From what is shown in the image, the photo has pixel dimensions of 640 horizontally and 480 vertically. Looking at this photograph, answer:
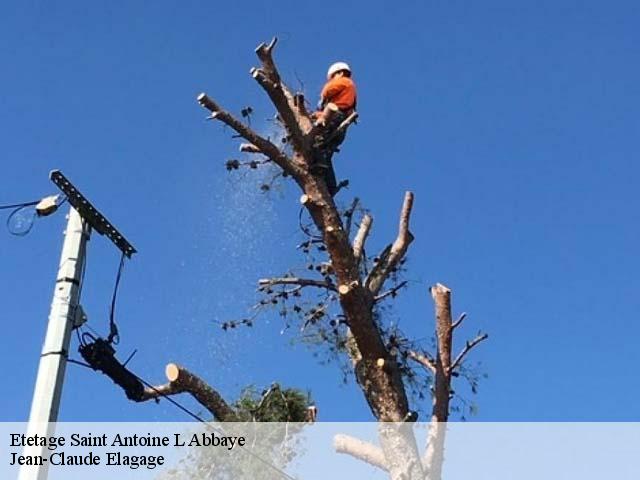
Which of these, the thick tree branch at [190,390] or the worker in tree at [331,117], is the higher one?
the worker in tree at [331,117]

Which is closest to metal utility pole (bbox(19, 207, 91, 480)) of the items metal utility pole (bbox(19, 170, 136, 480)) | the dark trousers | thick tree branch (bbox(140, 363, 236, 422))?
metal utility pole (bbox(19, 170, 136, 480))

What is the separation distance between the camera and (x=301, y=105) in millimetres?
7086

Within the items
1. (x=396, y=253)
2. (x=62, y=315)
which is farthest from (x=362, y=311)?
(x=62, y=315)

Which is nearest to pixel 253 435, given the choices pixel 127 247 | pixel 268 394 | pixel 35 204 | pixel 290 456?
pixel 268 394

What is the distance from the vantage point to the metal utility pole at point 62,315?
4340mm

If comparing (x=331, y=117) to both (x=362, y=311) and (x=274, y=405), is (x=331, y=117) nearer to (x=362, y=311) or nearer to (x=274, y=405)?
(x=362, y=311)

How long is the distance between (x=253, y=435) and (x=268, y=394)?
0.69 metres

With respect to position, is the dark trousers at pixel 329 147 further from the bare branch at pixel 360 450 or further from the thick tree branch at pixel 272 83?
the bare branch at pixel 360 450

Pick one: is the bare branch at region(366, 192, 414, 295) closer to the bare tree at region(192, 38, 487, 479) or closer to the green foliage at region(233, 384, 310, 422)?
the bare tree at region(192, 38, 487, 479)

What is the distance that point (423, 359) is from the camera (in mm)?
7184

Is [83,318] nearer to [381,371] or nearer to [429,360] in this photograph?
[381,371]

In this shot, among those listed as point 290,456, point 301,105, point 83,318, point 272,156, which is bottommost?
point 83,318

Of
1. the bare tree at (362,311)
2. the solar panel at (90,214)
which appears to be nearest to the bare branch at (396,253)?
the bare tree at (362,311)

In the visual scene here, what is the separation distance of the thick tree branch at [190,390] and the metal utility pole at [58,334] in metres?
1.73
